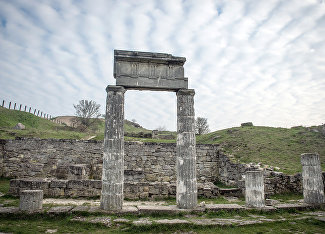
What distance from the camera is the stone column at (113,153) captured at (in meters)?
7.82

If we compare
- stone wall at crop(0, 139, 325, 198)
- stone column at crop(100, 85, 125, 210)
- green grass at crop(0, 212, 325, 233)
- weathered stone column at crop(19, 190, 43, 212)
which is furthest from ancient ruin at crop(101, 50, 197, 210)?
stone wall at crop(0, 139, 325, 198)

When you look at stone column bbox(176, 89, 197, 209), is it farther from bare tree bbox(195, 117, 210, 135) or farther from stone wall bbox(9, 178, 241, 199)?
bare tree bbox(195, 117, 210, 135)

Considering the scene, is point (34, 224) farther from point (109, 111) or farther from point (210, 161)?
point (210, 161)

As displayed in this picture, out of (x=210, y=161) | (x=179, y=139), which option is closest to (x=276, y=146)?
(x=210, y=161)

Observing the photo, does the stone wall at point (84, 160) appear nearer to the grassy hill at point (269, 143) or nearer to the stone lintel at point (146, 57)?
the grassy hill at point (269, 143)

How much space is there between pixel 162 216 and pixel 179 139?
2.91 metres

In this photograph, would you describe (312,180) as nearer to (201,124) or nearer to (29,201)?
(29,201)

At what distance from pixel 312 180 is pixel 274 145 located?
322 inches

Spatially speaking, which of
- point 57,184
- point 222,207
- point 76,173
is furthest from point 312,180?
point 57,184

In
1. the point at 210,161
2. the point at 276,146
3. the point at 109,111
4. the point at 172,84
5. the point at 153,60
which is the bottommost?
the point at 210,161

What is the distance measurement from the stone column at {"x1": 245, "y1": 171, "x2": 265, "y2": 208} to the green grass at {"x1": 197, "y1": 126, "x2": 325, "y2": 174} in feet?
16.2

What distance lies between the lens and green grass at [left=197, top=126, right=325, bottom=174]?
1478 cm

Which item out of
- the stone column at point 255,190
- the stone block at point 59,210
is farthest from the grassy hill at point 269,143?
the stone block at point 59,210

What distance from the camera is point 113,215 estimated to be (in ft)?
24.3
